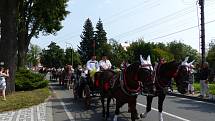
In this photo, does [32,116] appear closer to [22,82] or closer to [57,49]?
[22,82]

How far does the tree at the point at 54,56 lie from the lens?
87994mm

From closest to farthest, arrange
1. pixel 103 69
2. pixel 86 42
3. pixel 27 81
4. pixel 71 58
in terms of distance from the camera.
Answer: pixel 103 69 < pixel 27 81 < pixel 71 58 < pixel 86 42

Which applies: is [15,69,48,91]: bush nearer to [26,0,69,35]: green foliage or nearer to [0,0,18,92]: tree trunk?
[0,0,18,92]: tree trunk

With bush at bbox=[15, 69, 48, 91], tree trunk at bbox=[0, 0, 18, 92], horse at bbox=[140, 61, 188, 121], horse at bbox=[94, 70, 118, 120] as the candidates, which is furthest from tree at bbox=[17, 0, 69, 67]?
horse at bbox=[140, 61, 188, 121]

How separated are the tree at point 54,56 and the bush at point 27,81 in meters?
55.6

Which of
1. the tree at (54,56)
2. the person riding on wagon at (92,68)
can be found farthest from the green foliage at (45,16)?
the tree at (54,56)

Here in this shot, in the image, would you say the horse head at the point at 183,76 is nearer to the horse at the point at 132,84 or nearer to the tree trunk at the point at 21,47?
the horse at the point at 132,84

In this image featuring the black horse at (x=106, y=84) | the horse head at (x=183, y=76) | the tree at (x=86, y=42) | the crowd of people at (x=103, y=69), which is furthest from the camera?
the tree at (x=86, y=42)

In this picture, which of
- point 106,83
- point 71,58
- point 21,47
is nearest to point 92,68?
point 106,83

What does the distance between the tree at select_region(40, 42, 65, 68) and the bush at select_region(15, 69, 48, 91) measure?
55635mm

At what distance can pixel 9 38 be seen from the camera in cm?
2423

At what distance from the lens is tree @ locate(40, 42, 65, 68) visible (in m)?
88.0

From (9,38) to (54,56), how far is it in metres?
66.4

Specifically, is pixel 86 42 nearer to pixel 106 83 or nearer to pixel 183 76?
pixel 106 83
